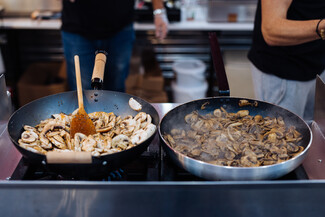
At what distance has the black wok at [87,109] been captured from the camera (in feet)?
3.75

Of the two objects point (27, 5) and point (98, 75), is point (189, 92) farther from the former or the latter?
point (98, 75)

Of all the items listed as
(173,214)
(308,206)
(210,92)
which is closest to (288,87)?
(308,206)

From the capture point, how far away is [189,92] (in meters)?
3.89

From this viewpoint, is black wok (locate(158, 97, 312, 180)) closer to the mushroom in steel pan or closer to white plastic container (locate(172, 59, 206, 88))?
the mushroom in steel pan

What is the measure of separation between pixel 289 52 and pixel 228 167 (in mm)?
1190

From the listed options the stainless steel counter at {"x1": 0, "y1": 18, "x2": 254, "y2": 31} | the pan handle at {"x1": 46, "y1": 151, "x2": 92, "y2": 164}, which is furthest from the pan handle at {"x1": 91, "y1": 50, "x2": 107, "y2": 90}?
the stainless steel counter at {"x1": 0, "y1": 18, "x2": 254, "y2": 31}

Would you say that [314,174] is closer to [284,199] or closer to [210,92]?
[284,199]

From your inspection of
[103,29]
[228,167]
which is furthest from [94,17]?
[228,167]

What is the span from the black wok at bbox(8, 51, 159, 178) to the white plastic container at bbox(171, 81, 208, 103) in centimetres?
228

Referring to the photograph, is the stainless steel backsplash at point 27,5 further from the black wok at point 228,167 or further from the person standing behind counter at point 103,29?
the black wok at point 228,167

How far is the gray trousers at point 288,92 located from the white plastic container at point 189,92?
164 centimetres

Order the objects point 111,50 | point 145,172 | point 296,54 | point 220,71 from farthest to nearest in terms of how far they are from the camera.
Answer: point 111,50
point 296,54
point 220,71
point 145,172

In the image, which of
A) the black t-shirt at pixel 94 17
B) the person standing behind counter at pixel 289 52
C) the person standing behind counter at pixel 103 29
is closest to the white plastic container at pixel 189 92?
the person standing behind counter at pixel 103 29

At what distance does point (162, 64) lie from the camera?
4477mm
